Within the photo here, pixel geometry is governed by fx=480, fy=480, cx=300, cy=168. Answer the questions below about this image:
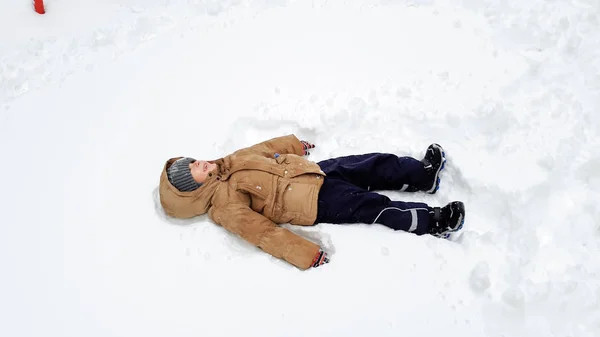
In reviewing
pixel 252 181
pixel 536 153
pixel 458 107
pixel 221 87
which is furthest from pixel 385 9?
pixel 252 181

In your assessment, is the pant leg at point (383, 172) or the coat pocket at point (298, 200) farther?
the pant leg at point (383, 172)

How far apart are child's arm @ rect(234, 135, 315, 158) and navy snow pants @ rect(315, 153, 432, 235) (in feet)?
0.60

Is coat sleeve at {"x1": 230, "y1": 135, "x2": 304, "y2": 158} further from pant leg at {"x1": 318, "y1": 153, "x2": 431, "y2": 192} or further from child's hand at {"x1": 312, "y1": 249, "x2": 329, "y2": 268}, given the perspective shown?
child's hand at {"x1": 312, "y1": 249, "x2": 329, "y2": 268}

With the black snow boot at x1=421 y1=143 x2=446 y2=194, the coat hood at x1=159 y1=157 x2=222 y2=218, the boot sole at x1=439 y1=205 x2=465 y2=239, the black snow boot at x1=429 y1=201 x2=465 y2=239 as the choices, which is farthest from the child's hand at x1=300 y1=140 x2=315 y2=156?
the boot sole at x1=439 y1=205 x2=465 y2=239

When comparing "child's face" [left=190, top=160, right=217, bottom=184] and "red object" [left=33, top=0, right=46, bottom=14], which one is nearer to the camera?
"child's face" [left=190, top=160, right=217, bottom=184]

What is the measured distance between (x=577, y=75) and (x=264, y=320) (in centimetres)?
235

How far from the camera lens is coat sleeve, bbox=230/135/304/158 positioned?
9.35 feet

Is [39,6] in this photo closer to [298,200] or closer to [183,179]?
[183,179]

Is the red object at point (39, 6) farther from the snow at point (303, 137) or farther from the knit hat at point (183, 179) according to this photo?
the knit hat at point (183, 179)

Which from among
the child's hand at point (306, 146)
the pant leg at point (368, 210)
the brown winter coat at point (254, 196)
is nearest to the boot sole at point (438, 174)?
the pant leg at point (368, 210)

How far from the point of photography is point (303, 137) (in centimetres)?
311

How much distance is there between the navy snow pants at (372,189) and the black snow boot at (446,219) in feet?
0.12

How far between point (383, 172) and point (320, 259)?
0.65m

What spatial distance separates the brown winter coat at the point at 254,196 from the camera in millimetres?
2518
